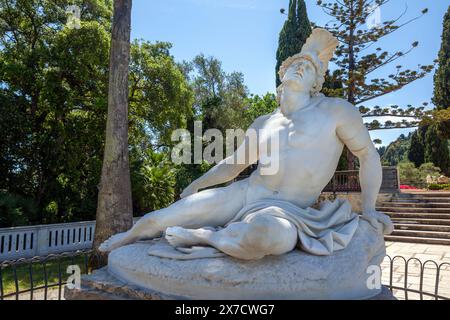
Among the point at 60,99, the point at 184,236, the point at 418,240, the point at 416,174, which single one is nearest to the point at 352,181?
the point at 418,240

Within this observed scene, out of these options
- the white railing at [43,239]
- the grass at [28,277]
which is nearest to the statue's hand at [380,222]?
the grass at [28,277]

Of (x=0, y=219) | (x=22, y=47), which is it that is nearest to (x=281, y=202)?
(x=0, y=219)

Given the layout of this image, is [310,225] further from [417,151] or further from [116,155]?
[417,151]

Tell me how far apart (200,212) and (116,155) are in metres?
4.29

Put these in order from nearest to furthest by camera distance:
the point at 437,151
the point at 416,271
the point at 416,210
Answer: the point at 416,271, the point at 416,210, the point at 437,151

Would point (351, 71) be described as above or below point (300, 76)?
above

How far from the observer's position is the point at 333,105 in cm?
231

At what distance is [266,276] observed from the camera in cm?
176

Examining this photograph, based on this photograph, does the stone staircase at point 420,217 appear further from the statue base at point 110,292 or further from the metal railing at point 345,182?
the statue base at point 110,292

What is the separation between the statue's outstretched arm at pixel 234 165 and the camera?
2.47 metres

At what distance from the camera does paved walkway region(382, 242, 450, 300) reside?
181 inches

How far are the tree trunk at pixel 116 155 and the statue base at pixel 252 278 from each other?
4153mm

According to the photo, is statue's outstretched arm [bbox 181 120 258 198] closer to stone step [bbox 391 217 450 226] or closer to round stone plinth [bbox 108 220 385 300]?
round stone plinth [bbox 108 220 385 300]
